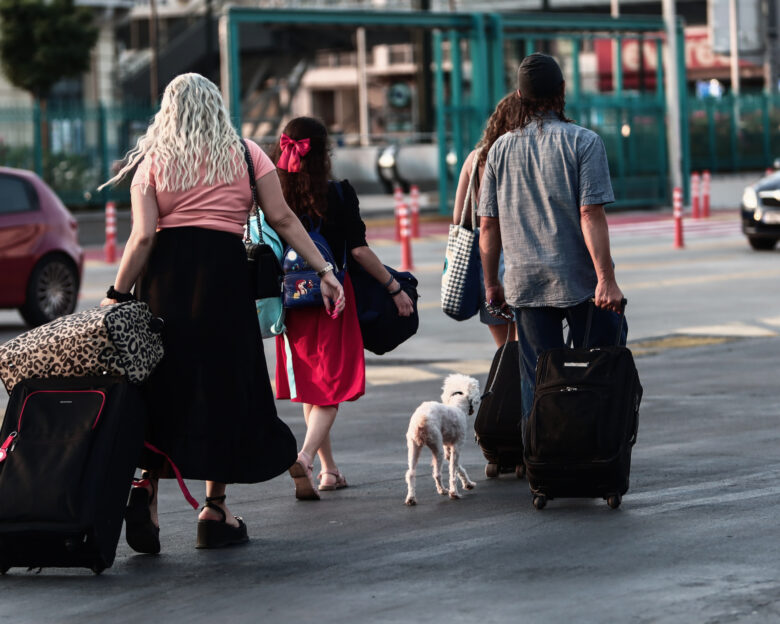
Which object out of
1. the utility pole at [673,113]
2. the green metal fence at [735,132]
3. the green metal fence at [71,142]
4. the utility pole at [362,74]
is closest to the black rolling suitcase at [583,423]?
the green metal fence at [71,142]

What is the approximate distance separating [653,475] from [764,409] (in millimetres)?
2313

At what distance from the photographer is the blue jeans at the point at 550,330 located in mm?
6867

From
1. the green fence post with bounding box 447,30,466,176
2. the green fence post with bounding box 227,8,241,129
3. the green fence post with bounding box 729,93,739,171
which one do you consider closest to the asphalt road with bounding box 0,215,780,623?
the green fence post with bounding box 227,8,241,129

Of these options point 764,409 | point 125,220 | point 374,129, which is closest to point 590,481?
point 764,409

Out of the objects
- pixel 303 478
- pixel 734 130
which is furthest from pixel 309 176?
pixel 734 130

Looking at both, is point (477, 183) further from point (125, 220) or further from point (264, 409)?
point (125, 220)

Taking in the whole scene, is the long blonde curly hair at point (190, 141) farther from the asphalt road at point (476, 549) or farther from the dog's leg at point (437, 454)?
the dog's leg at point (437, 454)

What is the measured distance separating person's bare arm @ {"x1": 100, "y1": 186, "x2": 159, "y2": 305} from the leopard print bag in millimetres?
149

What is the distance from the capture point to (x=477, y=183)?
779 cm

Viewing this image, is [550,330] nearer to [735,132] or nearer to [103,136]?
[103,136]

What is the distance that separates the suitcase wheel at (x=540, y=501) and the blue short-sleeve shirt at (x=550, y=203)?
784mm

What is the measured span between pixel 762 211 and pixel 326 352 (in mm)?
17269

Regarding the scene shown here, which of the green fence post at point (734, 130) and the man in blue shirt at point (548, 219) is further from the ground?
the green fence post at point (734, 130)

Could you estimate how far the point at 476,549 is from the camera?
6.14 m
